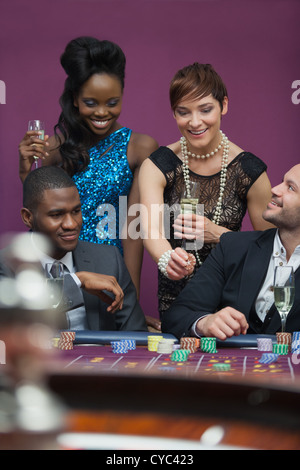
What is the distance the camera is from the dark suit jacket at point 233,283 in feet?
8.32

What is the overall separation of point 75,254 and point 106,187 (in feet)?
2.33

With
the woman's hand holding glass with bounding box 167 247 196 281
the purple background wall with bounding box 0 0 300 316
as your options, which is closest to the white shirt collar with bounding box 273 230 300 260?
the woman's hand holding glass with bounding box 167 247 196 281

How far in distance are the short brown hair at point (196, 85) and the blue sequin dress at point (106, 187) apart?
1.92 ft

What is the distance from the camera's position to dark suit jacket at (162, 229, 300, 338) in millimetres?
2537

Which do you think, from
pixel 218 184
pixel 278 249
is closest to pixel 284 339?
pixel 278 249

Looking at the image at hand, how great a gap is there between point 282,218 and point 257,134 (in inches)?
89.9

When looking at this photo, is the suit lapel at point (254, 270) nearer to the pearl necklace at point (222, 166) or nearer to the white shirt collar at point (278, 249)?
the white shirt collar at point (278, 249)

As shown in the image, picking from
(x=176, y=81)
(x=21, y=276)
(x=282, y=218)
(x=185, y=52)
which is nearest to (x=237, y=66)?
(x=185, y=52)

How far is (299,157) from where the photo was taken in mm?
4809

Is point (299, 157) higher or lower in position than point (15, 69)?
lower

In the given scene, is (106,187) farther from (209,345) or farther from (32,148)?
(209,345)

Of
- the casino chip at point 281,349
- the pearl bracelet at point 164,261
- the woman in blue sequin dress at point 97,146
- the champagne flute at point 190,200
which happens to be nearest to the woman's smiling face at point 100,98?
the woman in blue sequin dress at point 97,146

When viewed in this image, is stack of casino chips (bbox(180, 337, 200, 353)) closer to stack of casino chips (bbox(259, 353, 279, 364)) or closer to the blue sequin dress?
stack of casino chips (bbox(259, 353, 279, 364))

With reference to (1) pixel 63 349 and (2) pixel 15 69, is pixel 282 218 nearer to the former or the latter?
(1) pixel 63 349
